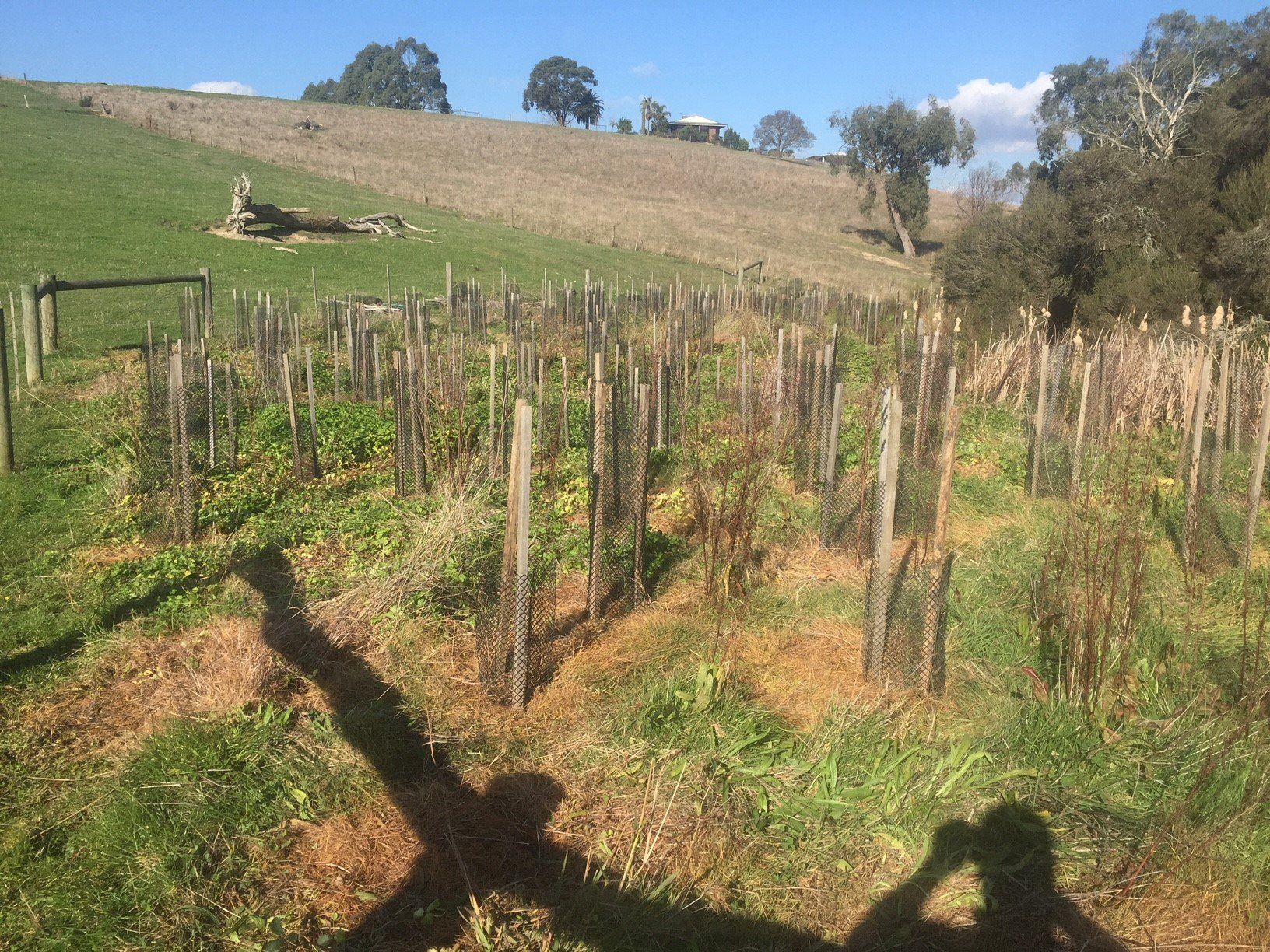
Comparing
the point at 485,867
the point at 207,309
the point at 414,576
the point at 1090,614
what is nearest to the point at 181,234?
the point at 207,309

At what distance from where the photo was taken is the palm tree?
223 feet

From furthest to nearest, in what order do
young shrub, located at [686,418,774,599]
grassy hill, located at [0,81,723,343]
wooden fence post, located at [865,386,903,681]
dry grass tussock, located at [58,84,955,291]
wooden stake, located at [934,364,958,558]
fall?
1. dry grass tussock, located at [58,84,955,291]
2. grassy hill, located at [0,81,723,343]
3. young shrub, located at [686,418,774,599]
4. wooden stake, located at [934,364,958,558]
5. wooden fence post, located at [865,386,903,681]

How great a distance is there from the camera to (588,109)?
6838cm

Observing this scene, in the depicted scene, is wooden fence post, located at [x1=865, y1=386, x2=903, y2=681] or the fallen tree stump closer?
wooden fence post, located at [x1=865, y1=386, x2=903, y2=681]

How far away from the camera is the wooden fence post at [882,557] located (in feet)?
12.8

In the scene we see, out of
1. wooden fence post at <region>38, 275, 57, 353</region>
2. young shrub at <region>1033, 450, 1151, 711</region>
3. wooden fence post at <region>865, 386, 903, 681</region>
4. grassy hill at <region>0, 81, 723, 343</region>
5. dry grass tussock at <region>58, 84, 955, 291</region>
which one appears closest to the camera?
young shrub at <region>1033, 450, 1151, 711</region>

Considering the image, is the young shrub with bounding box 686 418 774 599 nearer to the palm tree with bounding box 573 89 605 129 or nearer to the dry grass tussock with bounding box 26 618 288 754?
the dry grass tussock with bounding box 26 618 288 754

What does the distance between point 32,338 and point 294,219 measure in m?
12.0

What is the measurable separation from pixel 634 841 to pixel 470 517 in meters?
2.51

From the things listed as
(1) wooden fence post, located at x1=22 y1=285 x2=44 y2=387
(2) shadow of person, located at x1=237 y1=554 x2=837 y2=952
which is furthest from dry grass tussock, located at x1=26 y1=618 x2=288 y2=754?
(1) wooden fence post, located at x1=22 y1=285 x2=44 y2=387

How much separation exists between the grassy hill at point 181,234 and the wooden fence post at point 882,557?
33.5 ft

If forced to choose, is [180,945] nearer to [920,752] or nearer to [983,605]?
[920,752]

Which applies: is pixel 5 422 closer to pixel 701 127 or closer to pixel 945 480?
pixel 945 480

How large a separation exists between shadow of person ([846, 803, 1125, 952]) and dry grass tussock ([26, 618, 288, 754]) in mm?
2624
